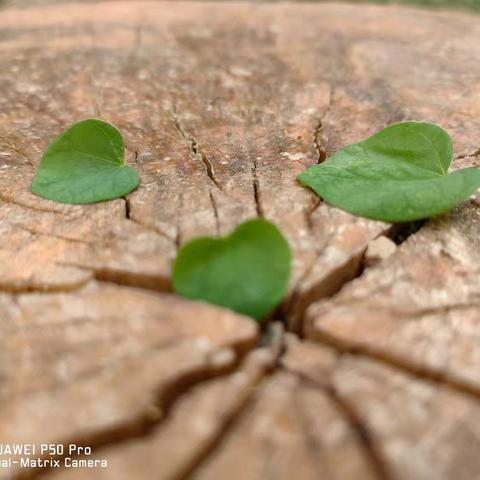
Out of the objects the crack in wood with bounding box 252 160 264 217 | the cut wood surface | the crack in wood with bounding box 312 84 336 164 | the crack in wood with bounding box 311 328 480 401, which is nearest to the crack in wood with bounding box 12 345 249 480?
the cut wood surface

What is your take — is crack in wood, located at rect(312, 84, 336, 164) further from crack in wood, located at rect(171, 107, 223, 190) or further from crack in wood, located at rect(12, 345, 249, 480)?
crack in wood, located at rect(12, 345, 249, 480)

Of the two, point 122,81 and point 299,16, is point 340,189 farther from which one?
point 299,16

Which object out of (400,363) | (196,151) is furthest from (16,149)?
(400,363)

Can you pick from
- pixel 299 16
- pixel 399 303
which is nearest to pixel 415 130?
pixel 399 303

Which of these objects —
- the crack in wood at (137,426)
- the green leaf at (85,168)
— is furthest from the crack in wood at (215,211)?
the crack in wood at (137,426)

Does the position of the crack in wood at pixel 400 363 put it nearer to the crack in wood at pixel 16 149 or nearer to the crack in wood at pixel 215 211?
the crack in wood at pixel 215 211

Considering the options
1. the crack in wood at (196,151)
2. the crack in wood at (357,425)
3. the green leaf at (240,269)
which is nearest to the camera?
the crack in wood at (357,425)

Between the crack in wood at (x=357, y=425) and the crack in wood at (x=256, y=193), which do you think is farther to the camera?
the crack in wood at (x=256, y=193)
